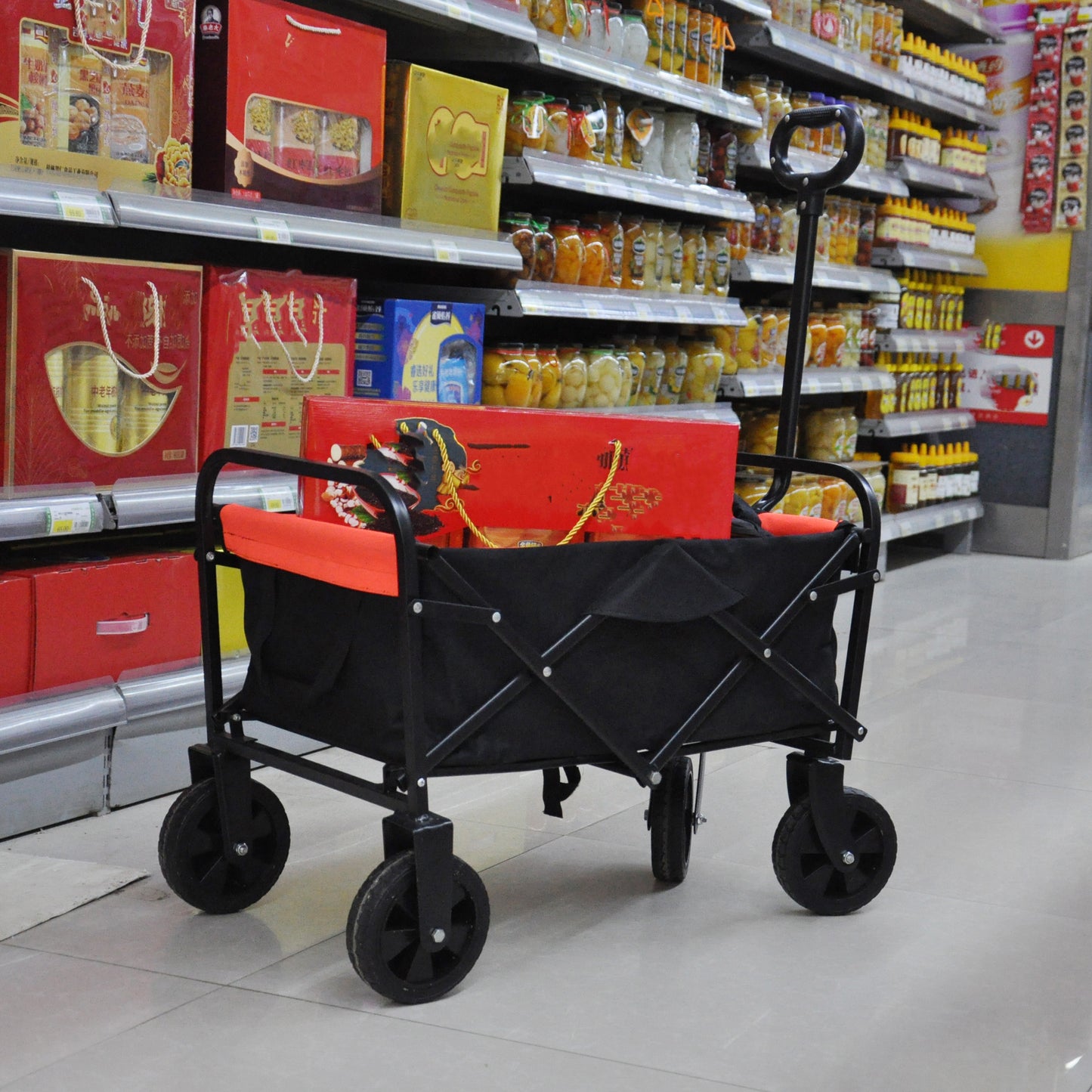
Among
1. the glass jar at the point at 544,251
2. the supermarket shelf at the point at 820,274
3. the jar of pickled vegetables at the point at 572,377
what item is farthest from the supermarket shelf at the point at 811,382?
the glass jar at the point at 544,251

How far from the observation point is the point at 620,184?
13.3 feet

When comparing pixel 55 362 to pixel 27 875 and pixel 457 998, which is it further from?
pixel 457 998

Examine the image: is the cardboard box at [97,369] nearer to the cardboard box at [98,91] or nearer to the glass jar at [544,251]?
the cardboard box at [98,91]

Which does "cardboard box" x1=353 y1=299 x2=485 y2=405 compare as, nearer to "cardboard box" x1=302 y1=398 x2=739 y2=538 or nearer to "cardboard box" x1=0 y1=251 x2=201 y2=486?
"cardboard box" x1=0 y1=251 x2=201 y2=486

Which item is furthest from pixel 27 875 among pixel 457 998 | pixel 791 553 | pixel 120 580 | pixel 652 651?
pixel 791 553

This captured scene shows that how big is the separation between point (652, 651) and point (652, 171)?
253 cm

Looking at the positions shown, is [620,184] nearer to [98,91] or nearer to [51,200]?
[98,91]

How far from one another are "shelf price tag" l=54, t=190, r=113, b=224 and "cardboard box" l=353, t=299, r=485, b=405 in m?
0.82

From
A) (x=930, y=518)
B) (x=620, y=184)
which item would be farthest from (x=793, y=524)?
(x=930, y=518)

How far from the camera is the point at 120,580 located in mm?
2793

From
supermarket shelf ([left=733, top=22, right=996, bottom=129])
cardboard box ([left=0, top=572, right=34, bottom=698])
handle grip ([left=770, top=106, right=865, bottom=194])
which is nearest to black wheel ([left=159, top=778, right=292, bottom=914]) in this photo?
cardboard box ([left=0, top=572, right=34, bottom=698])

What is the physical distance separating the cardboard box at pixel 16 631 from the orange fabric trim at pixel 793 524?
4.28 feet

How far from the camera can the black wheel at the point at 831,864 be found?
7.72 feet

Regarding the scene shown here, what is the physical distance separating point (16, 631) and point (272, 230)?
916 millimetres
